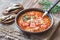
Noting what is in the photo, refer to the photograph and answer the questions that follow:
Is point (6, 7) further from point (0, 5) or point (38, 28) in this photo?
point (38, 28)

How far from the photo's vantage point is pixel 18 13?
4.08 ft

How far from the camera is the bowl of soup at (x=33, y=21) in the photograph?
1.15 m

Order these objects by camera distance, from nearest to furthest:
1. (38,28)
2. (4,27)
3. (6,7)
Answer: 1. (38,28)
2. (4,27)
3. (6,7)

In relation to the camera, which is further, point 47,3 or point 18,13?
point 47,3

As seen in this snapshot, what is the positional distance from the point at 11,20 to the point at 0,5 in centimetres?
23

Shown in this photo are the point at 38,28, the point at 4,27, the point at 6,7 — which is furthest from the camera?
the point at 6,7

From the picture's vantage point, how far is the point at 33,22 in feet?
3.89

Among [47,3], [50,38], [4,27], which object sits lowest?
[50,38]

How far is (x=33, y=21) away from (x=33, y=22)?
0.01 m

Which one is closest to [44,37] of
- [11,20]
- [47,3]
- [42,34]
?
[42,34]

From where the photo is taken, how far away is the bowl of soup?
1.15m

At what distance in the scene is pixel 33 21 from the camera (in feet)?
3.92

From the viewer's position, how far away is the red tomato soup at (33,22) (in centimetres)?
115

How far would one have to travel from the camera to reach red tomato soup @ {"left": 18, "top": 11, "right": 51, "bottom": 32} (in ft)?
3.79
